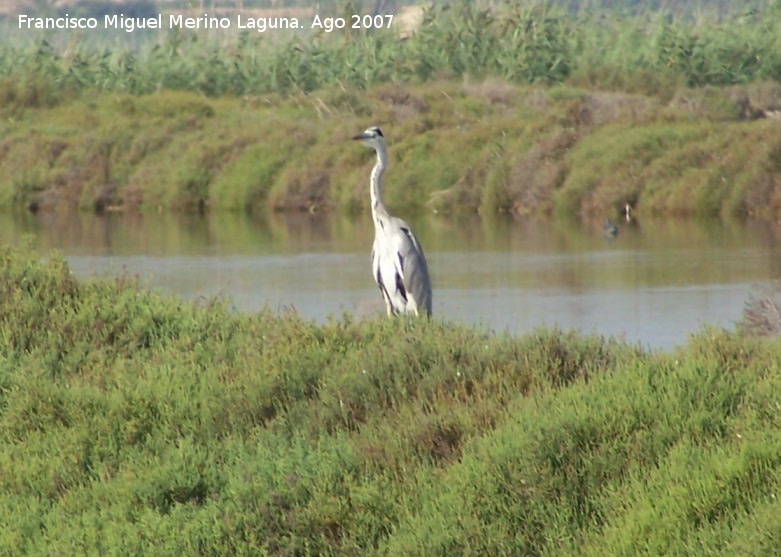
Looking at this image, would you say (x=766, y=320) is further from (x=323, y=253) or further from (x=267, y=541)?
(x=323, y=253)

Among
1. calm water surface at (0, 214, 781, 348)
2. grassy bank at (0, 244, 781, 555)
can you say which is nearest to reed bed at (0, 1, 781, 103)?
calm water surface at (0, 214, 781, 348)

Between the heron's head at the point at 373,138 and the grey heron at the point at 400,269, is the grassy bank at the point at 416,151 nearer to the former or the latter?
the heron's head at the point at 373,138

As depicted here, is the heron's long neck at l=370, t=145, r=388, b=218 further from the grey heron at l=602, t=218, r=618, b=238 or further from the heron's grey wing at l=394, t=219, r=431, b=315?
the grey heron at l=602, t=218, r=618, b=238

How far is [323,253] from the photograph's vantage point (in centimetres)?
2030

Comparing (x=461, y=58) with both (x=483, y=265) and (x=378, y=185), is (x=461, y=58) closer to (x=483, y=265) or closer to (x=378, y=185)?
(x=483, y=265)

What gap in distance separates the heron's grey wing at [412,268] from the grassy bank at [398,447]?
269cm

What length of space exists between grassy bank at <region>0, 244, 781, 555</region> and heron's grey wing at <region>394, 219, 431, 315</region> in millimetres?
2687

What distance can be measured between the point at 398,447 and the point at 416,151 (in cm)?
2321

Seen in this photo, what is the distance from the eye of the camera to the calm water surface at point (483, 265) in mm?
13539

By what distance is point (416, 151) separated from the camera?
28812mm

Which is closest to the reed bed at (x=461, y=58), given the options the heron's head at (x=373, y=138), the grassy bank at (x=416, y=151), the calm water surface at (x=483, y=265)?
the grassy bank at (x=416, y=151)

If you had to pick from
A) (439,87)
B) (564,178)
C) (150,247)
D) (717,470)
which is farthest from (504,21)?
(717,470)

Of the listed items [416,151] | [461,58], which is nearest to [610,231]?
[416,151]

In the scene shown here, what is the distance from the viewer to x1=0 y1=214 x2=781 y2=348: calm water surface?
13539mm
